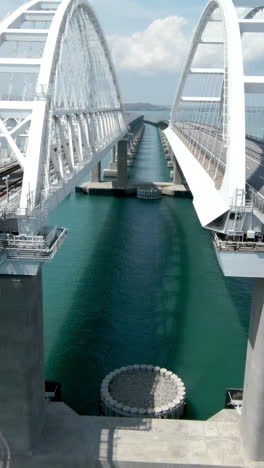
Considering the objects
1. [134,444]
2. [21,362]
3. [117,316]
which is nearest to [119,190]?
[117,316]

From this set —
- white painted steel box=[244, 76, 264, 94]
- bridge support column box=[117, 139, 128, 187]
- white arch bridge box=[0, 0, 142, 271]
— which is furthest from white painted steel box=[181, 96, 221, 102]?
white painted steel box=[244, 76, 264, 94]

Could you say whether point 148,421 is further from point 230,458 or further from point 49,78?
point 49,78

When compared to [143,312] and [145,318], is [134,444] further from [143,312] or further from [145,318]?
[143,312]

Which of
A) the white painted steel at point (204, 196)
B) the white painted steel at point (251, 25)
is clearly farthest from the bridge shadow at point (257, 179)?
the white painted steel at point (251, 25)

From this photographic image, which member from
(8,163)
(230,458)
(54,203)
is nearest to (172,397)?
(230,458)

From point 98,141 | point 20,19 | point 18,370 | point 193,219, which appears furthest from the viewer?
point 193,219

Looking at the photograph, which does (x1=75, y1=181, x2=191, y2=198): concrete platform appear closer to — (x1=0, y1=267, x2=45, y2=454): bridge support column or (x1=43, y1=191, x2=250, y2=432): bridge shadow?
(x1=43, y1=191, x2=250, y2=432): bridge shadow
